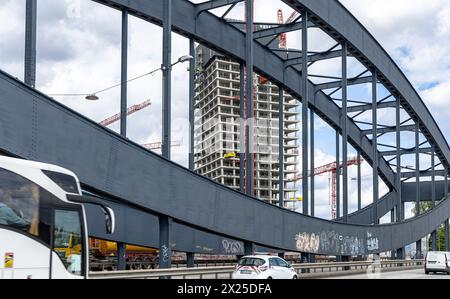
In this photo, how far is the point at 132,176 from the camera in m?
21.1

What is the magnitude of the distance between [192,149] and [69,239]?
1703 centimetres

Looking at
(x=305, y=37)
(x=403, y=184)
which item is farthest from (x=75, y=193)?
(x=403, y=184)

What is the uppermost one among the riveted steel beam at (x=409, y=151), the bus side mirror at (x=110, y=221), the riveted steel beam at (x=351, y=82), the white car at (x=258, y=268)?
the riveted steel beam at (x=351, y=82)

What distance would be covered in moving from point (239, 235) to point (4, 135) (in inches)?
567

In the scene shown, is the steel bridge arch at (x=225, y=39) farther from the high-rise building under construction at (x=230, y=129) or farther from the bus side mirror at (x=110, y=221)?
the high-rise building under construction at (x=230, y=129)


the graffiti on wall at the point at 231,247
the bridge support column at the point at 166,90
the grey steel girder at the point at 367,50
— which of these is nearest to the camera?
the bridge support column at the point at 166,90

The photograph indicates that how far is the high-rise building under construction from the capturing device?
158 m

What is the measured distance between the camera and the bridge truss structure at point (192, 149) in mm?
17969

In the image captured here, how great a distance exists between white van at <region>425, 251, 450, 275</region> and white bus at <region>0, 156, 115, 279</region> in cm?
2899

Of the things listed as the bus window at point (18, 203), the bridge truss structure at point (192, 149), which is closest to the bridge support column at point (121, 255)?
the bridge truss structure at point (192, 149)

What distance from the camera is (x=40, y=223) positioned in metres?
12.0

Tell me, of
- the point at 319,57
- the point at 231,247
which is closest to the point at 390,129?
the point at 319,57

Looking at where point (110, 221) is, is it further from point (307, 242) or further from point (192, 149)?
point (307, 242)
